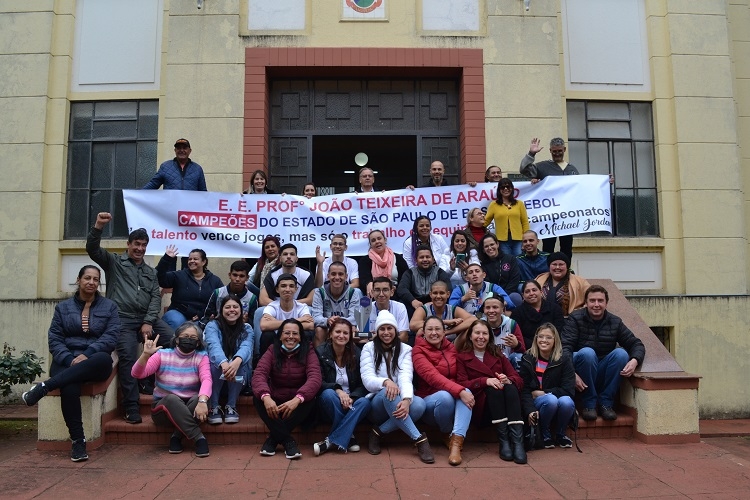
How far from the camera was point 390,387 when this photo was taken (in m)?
6.21

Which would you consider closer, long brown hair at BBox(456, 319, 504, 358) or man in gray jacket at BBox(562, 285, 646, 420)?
long brown hair at BBox(456, 319, 504, 358)

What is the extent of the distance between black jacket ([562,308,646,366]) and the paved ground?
101cm

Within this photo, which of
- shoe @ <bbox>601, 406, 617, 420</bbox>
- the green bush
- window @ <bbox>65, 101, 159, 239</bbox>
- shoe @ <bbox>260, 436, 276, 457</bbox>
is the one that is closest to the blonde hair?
shoe @ <bbox>601, 406, 617, 420</bbox>

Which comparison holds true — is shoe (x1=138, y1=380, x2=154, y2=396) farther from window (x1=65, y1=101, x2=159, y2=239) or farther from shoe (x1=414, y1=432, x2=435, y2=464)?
window (x1=65, y1=101, x2=159, y2=239)

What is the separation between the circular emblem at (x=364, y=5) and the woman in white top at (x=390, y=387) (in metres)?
5.81

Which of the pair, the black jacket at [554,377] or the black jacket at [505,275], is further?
the black jacket at [505,275]

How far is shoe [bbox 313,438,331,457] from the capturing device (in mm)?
6184

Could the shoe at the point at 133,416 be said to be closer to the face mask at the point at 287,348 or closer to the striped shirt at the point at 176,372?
the striped shirt at the point at 176,372

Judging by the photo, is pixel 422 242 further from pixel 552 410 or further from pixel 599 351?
pixel 552 410

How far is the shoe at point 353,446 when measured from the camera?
6340 mm

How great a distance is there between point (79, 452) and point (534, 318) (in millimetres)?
4782

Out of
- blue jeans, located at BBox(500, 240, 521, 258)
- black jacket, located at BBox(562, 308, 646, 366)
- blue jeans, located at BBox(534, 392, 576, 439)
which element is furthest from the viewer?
blue jeans, located at BBox(500, 240, 521, 258)

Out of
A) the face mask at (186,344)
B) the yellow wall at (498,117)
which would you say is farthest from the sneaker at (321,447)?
the yellow wall at (498,117)

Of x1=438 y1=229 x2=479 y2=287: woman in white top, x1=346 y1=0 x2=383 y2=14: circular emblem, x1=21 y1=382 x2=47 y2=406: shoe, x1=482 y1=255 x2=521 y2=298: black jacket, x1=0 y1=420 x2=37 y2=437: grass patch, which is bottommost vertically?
x1=0 y1=420 x2=37 y2=437: grass patch
